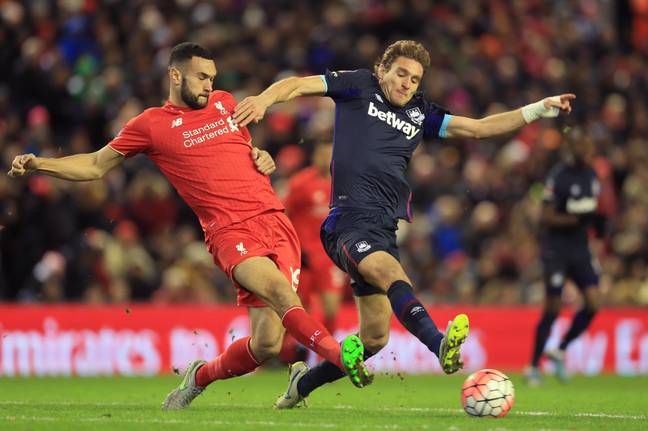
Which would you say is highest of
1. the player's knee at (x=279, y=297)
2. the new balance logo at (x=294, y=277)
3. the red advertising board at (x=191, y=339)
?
the new balance logo at (x=294, y=277)

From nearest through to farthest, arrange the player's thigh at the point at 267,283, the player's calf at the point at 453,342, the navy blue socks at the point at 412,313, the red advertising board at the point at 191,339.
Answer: the player's calf at the point at 453,342 → the navy blue socks at the point at 412,313 → the player's thigh at the point at 267,283 → the red advertising board at the point at 191,339

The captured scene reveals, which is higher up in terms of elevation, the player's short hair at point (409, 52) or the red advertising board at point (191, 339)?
the player's short hair at point (409, 52)

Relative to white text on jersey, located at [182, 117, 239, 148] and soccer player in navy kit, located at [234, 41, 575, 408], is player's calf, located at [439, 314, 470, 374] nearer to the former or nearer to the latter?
soccer player in navy kit, located at [234, 41, 575, 408]

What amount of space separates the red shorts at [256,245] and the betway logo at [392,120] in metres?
1.02

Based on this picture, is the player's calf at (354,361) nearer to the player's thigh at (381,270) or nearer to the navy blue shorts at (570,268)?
the player's thigh at (381,270)

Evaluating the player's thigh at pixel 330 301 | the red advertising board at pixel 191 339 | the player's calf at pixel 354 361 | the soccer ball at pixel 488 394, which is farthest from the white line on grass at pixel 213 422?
the player's thigh at pixel 330 301

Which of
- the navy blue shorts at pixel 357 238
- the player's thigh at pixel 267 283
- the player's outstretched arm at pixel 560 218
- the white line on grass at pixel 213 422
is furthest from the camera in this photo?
the player's outstretched arm at pixel 560 218

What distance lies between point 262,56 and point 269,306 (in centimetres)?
1136

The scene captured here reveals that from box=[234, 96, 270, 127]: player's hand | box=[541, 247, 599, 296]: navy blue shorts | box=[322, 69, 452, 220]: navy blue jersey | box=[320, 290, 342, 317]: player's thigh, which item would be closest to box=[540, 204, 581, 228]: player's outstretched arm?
box=[541, 247, 599, 296]: navy blue shorts

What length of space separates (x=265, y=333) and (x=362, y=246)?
0.96 metres

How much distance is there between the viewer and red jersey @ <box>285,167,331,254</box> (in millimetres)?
15648

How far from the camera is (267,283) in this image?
8914mm

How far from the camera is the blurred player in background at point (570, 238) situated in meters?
14.6

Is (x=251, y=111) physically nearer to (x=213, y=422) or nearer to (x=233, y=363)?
(x=233, y=363)
